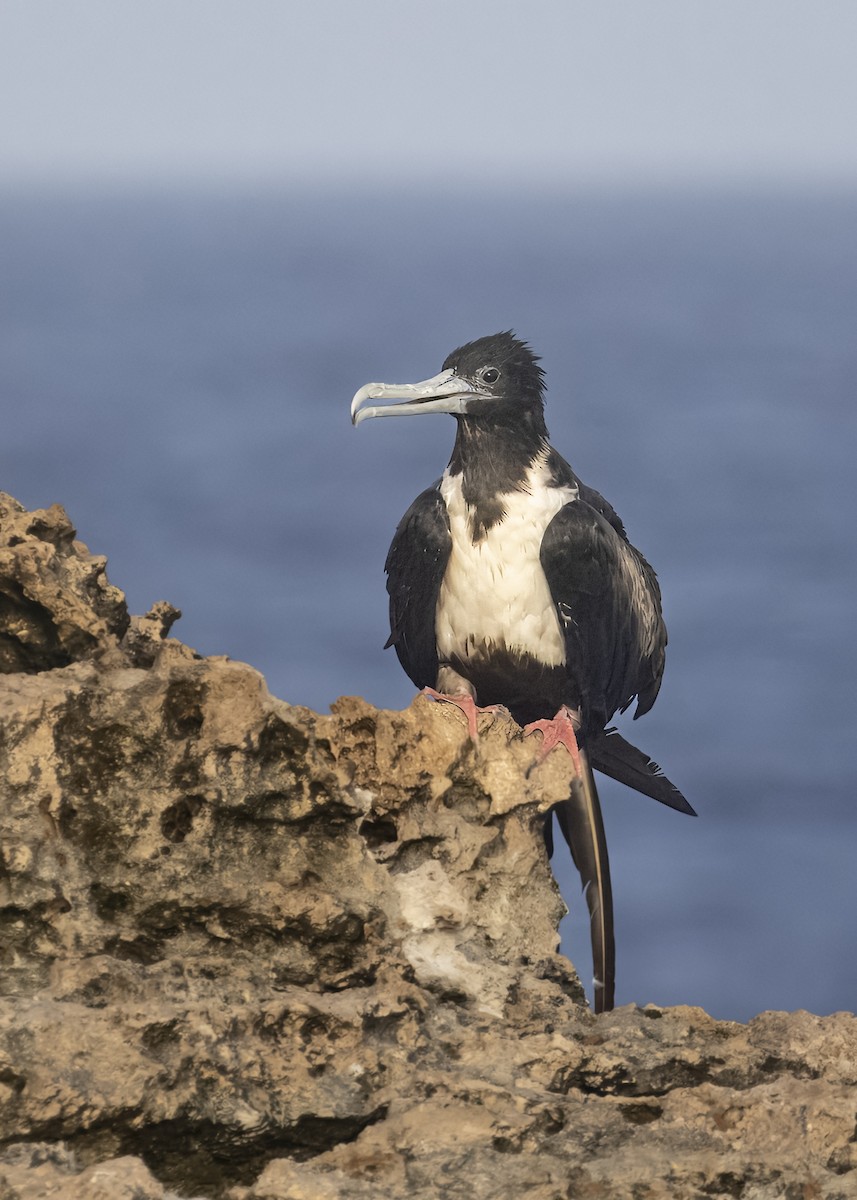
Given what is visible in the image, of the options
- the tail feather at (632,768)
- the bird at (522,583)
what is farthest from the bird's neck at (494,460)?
the tail feather at (632,768)

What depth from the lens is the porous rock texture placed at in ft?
14.2

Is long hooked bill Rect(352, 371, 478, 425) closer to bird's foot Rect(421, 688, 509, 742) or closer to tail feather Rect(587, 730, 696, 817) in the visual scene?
bird's foot Rect(421, 688, 509, 742)

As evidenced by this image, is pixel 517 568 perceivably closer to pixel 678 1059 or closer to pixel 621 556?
pixel 621 556

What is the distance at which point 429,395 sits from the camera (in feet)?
23.9

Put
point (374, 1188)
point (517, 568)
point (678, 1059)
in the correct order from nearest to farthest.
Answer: point (374, 1188)
point (678, 1059)
point (517, 568)

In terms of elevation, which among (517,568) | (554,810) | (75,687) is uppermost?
(517,568)

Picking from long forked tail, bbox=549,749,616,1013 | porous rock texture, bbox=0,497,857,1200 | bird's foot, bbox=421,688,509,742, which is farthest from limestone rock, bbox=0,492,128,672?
long forked tail, bbox=549,749,616,1013

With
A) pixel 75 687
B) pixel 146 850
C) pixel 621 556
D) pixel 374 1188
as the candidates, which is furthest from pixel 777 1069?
pixel 621 556

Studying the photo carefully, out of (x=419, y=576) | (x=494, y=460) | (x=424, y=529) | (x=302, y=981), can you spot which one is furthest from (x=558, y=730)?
(x=302, y=981)

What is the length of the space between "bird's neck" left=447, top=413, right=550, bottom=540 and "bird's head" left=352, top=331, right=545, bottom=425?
0.05 meters

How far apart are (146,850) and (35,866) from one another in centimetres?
31

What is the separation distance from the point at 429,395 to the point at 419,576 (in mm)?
754

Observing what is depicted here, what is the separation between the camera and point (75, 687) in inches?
190

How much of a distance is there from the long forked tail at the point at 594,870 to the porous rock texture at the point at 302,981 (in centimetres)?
182
